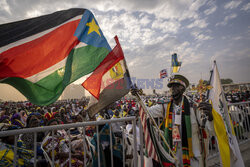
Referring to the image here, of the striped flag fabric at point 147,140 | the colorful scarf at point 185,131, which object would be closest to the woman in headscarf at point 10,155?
the striped flag fabric at point 147,140

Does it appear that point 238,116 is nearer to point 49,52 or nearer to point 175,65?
point 175,65

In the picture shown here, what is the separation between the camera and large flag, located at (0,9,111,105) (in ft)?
7.62

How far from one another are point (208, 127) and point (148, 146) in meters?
1.17

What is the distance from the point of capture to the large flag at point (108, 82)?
2.76 metres

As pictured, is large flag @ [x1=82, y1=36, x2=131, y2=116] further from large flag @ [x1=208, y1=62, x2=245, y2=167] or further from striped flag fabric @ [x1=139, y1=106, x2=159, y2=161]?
large flag @ [x1=208, y1=62, x2=245, y2=167]

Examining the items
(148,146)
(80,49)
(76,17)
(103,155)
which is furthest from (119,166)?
(76,17)

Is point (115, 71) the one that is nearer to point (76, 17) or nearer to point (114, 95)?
point (114, 95)

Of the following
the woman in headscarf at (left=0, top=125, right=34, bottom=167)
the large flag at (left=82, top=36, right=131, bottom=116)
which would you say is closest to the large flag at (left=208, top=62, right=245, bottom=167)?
the large flag at (left=82, top=36, right=131, bottom=116)

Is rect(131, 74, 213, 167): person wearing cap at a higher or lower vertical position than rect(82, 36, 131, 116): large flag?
lower

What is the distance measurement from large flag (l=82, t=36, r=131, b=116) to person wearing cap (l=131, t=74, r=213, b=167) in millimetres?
367

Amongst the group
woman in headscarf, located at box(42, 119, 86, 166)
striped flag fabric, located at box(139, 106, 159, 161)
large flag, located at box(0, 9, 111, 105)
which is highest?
large flag, located at box(0, 9, 111, 105)

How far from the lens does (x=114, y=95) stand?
277cm

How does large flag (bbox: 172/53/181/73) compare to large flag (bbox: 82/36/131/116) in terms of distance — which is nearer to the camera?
large flag (bbox: 82/36/131/116)

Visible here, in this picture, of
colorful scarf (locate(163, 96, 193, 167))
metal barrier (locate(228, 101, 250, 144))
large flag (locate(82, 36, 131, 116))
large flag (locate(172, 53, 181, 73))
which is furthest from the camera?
metal barrier (locate(228, 101, 250, 144))
